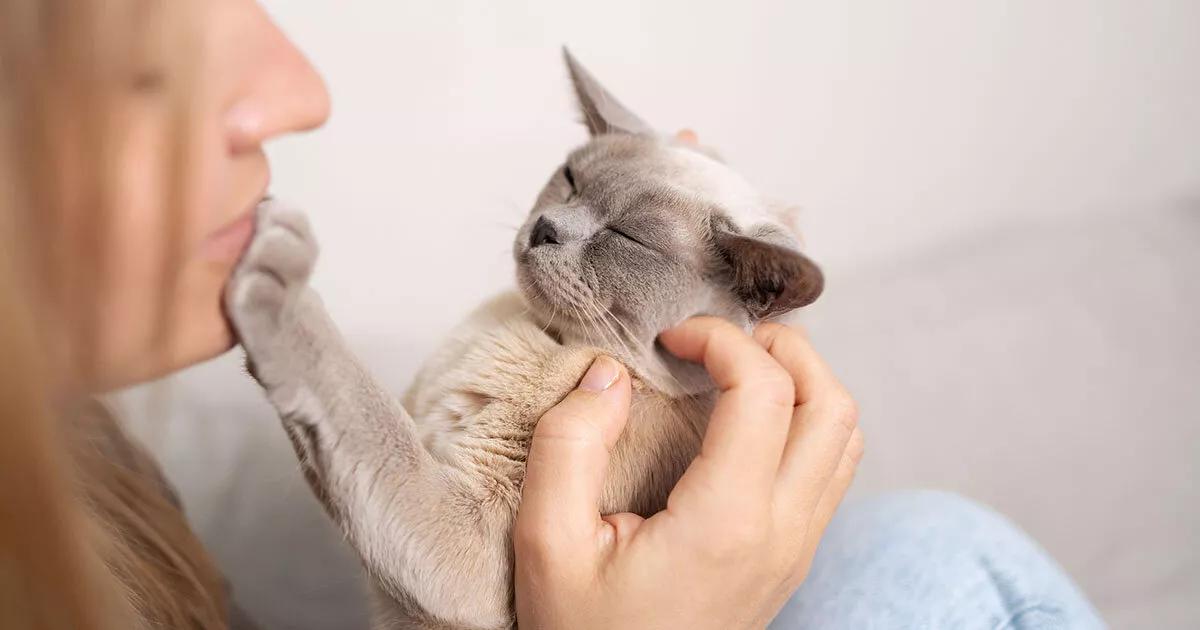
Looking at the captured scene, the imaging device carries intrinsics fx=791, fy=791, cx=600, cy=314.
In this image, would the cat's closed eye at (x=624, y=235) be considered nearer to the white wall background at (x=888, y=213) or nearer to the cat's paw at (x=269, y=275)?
the cat's paw at (x=269, y=275)

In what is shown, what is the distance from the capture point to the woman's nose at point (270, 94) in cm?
61

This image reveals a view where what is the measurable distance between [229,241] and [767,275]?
0.47 metres

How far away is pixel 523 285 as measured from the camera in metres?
0.85

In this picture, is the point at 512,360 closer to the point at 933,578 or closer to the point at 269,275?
the point at 269,275

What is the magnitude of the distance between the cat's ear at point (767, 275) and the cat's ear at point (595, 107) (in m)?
0.28

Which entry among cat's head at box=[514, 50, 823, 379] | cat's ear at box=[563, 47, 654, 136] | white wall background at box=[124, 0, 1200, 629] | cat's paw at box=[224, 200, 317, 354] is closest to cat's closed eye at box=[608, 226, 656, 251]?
cat's head at box=[514, 50, 823, 379]

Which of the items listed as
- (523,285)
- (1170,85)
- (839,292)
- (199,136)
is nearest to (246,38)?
(199,136)

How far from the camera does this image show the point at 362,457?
623 mm

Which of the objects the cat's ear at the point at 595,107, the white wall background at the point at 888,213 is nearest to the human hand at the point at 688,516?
the cat's ear at the point at 595,107

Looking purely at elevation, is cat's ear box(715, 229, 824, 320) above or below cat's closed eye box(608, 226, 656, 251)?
below

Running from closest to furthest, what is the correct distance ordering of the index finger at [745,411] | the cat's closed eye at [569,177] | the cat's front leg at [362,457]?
the cat's front leg at [362,457] < the index finger at [745,411] < the cat's closed eye at [569,177]

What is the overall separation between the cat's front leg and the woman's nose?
0.07m

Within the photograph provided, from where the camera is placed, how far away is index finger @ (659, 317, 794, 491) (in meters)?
0.68

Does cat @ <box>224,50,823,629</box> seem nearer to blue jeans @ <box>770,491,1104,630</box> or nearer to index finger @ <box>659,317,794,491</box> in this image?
index finger @ <box>659,317,794,491</box>
